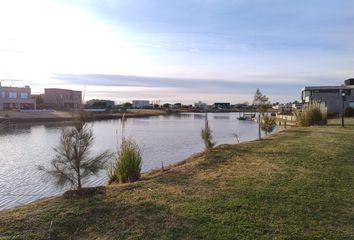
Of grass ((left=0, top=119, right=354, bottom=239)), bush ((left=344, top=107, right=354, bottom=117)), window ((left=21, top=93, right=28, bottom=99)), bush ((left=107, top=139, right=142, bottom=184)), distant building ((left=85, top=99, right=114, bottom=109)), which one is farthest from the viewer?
window ((left=21, top=93, right=28, bottom=99))

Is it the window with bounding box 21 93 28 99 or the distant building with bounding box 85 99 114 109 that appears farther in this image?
the window with bounding box 21 93 28 99

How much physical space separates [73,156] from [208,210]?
3.04m

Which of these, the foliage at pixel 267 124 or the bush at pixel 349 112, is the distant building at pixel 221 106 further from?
the foliage at pixel 267 124

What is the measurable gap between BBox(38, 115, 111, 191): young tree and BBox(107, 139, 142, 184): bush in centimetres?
229

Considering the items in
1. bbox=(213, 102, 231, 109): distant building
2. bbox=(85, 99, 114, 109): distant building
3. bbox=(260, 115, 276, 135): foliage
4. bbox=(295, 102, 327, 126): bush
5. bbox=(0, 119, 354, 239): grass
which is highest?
bbox=(213, 102, 231, 109): distant building

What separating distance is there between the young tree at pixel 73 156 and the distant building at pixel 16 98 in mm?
95933

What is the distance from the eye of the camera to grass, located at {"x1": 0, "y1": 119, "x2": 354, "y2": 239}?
540 cm

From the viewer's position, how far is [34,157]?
23797 millimetres

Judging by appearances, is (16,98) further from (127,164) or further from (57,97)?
(127,164)

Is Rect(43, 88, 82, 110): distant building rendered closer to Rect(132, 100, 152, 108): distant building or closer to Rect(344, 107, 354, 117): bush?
Rect(132, 100, 152, 108): distant building

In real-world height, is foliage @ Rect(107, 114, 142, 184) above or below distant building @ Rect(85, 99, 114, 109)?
below

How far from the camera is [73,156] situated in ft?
25.3

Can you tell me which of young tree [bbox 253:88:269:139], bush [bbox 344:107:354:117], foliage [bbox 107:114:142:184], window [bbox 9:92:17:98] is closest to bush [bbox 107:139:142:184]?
foliage [bbox 107:114:142:184]

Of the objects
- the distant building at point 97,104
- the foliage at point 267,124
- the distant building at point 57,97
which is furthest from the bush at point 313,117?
the distant building at point 57,97
